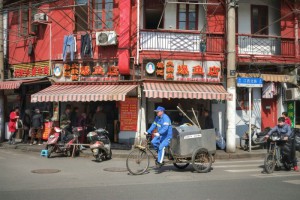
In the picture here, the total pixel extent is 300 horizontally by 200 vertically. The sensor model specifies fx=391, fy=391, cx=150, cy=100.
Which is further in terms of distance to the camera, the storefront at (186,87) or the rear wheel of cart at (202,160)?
the storefront at (186,87)

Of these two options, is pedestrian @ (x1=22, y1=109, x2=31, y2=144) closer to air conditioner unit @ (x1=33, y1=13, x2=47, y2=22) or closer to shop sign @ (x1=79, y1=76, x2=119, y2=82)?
shop sign @ (x1=79, y1=76, x2=119, y2=82)

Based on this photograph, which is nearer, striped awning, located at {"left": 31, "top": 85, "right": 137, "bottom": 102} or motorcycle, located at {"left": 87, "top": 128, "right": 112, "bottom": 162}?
motorcycle, located at {"left": 87, "top": 128, "right": 112, "bottom": 162}

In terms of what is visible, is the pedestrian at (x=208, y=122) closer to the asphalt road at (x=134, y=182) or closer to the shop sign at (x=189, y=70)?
the shop sign at (x=189, y=70)

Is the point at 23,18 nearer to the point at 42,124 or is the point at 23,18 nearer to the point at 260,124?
the point at 42,124

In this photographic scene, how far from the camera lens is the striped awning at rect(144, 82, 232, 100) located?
1628 cm

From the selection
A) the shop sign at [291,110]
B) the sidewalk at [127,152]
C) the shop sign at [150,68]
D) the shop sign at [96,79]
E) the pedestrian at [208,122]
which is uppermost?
the shop sign at [150,68]

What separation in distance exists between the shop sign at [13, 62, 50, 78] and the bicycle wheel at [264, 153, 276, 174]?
1194 centimetres

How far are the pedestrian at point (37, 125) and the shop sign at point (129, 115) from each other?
13.2 ft

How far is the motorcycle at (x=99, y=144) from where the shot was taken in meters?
14.1

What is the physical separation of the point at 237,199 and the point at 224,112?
11181mm

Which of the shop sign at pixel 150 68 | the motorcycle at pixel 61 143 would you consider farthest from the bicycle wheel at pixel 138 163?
the shop sign at pixel 150 68

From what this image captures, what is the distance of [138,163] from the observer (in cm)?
1114

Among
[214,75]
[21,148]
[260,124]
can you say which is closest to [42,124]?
[21,148]

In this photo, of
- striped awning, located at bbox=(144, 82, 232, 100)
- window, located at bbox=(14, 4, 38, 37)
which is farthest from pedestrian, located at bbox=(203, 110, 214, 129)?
window, located at bbox=(14, 4, 38, 37)
